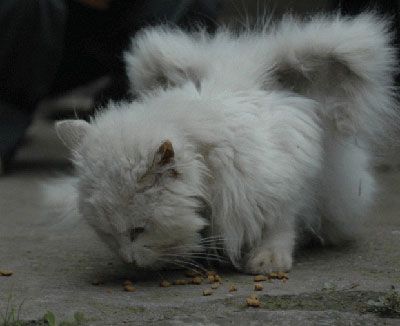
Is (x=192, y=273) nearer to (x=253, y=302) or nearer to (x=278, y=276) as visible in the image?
(x=278, y=276)

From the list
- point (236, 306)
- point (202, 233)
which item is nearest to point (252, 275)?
point (202, 233)

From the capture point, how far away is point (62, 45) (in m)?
5.23

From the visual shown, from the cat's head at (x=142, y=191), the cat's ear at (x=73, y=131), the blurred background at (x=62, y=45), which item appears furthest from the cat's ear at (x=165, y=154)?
the blurred background at (x=62, y=45)

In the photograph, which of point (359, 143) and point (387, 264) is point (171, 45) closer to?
point (359, 143)

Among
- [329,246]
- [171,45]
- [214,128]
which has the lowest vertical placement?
[329,246]

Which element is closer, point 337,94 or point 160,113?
point 160,113

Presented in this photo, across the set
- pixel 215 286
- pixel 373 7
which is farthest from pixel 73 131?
pixel 373 7

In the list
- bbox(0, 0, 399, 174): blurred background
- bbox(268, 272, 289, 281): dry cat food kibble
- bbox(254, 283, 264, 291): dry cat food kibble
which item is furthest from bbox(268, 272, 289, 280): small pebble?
bbox(0, 0, 399, 174): blurred background

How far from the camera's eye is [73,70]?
19.2 feet

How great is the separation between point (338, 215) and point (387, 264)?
0.29 meters

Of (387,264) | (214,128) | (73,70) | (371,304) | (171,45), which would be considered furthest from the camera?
(73,70)

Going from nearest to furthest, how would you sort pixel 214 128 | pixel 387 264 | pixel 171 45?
pixel 214 128, pixel 387 264, pixel 171 45

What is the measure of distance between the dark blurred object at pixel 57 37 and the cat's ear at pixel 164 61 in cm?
112

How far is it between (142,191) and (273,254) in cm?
55
